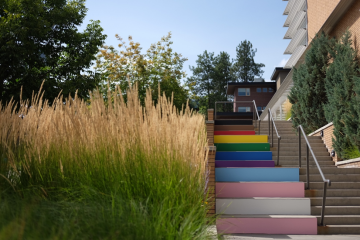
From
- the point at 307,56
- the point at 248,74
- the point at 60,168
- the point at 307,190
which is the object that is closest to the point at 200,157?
the point at 60,168

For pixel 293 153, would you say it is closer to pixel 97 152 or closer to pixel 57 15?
pixel 97 152

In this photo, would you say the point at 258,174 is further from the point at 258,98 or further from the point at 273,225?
the point at 258,98

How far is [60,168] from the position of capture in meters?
3.60

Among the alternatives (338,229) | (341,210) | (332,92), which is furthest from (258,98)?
(338,229)

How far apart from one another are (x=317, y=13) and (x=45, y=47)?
11063mm

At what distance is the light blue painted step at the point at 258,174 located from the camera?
7.05 m

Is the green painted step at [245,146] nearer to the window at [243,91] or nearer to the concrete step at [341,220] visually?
the concrete step at [341,220]

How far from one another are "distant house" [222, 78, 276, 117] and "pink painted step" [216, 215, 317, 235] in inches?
1410

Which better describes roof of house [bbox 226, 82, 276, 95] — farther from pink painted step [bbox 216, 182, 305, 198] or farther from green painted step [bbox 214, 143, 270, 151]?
pink painted step [bbox 216, 182, 305, 198]

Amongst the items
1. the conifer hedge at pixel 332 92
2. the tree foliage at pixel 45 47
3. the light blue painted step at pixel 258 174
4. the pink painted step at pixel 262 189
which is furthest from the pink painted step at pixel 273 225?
the tree foliage at pixel 45 47

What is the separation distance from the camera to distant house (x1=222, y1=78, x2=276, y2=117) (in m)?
41.4

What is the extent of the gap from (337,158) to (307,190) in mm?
2948

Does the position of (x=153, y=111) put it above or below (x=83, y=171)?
above

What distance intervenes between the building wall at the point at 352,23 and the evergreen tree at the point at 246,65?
41428 mm
